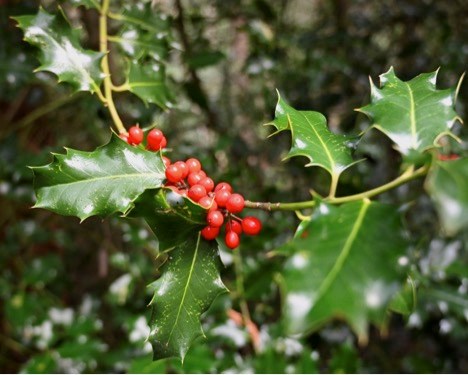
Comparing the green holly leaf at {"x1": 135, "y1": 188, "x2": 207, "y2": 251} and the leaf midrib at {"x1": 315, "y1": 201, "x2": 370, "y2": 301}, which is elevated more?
the leaf midrib at {"x1": 315, "y1": 201, "x2": 370, "y2": 301}

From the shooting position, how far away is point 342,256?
48cm

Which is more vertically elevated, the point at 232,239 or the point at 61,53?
the point at 61,53

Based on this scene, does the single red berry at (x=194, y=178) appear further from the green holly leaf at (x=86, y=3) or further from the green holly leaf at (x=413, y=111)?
the green holly leaf at (x=86, y=3)

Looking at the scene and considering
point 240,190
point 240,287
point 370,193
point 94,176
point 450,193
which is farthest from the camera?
point 240,190

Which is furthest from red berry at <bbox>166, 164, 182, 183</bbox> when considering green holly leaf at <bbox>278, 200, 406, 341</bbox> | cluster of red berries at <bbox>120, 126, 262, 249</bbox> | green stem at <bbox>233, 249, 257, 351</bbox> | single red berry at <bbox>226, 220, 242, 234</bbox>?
green stem at <bbox>233, 249, 257, 351</bbox>

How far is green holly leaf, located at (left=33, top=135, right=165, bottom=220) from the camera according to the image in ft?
2.27

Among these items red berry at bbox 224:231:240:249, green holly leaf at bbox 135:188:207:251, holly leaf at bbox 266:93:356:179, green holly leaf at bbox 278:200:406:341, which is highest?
green holly leaf at bbox 278:200:406:341

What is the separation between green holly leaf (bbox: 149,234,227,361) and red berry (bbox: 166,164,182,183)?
104 millimetres

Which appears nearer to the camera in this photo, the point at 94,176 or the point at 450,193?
the point at 450,193

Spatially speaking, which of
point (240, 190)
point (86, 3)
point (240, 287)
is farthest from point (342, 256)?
point (240, 190)

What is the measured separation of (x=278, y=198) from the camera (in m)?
1.97

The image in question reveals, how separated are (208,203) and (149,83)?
467 mm

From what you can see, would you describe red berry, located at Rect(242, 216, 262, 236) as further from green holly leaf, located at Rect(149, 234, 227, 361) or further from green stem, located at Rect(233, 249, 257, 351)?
green stem, located at Rect(233, 249, 257, 351)

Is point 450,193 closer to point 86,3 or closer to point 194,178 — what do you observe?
point 194,178
